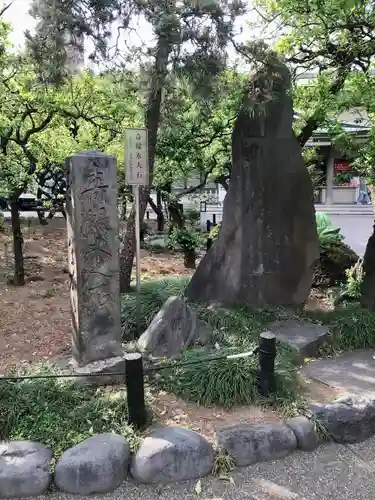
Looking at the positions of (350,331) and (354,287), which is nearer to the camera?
(350,331)

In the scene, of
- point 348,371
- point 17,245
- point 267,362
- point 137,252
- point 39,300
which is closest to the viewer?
point 267,362

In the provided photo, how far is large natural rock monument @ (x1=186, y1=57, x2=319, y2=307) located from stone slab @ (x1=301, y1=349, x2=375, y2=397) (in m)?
1.23

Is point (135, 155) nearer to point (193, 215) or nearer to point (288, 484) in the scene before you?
point (288, 484)

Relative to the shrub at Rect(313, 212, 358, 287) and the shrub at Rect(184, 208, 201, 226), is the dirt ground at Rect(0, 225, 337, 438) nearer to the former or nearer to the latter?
the shrub at Rect(313, 212, 358, 287)

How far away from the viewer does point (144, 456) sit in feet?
10.2

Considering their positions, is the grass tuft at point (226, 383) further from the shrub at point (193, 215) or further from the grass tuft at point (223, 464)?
the shrub at point (193, 215)

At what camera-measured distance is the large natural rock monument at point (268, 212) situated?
237 inches

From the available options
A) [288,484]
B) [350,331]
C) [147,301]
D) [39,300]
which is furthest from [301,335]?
[39,300]

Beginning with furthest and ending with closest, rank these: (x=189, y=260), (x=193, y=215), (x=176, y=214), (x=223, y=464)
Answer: (x=193, y=215) < (x=176, y=214) < (x=189, y=260) < (x=223, y=464)

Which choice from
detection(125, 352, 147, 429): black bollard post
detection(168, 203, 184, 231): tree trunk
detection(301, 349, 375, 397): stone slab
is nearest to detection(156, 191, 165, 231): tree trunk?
detection(168, 203, 184, 231): tree trunk

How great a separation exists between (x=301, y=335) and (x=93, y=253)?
2739 millimetres

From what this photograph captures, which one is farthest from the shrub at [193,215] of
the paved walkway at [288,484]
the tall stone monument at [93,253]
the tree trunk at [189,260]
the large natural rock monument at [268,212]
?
the paved walkway at [288,484]

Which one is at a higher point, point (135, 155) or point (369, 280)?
point (135, 155)

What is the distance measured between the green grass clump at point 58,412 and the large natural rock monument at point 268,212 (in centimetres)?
276
